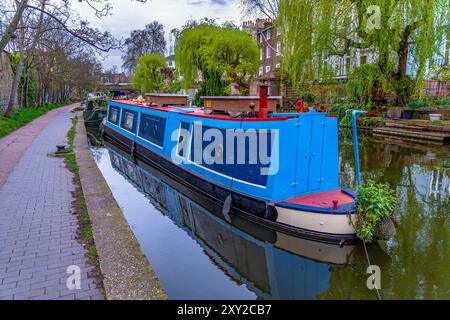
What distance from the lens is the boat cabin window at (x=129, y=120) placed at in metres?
12.5

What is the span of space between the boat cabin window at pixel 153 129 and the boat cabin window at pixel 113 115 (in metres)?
3.53

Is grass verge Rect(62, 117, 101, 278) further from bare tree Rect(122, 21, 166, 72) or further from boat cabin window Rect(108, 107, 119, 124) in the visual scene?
bare tree Rect(122, 21, 166, 72)

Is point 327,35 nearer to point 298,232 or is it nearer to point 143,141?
point 143,141

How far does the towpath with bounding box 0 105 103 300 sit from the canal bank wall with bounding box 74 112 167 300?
0.63ft

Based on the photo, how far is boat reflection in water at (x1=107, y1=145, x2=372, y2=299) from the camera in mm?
4328

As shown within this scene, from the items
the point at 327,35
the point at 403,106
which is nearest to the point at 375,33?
the point at 327,35

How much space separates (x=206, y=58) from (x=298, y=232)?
1571cm

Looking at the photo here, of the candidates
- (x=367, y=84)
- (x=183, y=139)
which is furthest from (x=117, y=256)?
(x=367, y=84)

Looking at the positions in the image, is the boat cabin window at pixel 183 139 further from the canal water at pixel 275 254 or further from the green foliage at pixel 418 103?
the green foliage at pixel 418 103

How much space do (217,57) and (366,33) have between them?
7.74 meters

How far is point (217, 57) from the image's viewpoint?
19000 millimetres

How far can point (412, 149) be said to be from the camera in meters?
12.5

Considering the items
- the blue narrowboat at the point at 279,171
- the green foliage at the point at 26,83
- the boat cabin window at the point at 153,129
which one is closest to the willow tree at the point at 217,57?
the boat cabin window at the point at 153,129

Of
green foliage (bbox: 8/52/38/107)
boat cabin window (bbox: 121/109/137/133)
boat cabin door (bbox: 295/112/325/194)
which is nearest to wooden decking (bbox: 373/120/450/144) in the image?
boat cabin door (bbox: 295/112/325/194)
